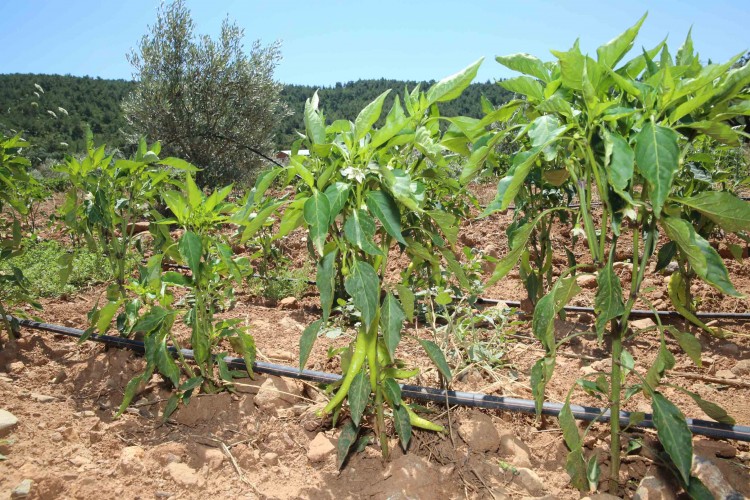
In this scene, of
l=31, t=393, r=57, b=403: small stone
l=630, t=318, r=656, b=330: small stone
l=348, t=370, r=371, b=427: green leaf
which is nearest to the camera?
l=348, t=370, r=371, b=427: green leaf

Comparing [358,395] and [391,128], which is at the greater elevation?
[391,128]

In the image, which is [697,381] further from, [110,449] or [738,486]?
[110,449]

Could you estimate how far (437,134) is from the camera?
5.64ft

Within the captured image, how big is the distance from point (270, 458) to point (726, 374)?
6.82 feet

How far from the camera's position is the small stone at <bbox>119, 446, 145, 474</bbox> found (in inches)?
66.1

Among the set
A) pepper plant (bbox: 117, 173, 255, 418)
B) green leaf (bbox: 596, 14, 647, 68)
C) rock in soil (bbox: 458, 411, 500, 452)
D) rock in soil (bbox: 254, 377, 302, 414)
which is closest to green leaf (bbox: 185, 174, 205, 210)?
pepper plant (bbox: 117, 173, 255, 418)

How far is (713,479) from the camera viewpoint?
4.89 feet

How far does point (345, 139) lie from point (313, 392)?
3.78 ft

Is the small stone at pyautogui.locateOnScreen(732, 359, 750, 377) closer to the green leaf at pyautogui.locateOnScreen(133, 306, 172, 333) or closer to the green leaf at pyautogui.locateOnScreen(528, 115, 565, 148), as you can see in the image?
the green leaf at pyautogui.locateOnScreen(528, 115, 565, 148)

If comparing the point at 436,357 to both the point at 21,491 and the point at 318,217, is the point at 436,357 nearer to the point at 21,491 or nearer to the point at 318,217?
the point at 318,217

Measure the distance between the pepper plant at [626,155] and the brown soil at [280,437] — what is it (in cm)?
33

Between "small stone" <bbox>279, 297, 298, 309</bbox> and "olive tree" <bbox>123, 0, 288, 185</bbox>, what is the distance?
8.18 m

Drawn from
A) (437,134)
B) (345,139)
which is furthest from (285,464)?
(437,134)

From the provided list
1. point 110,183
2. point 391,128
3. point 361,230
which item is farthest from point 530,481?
point 110,183
